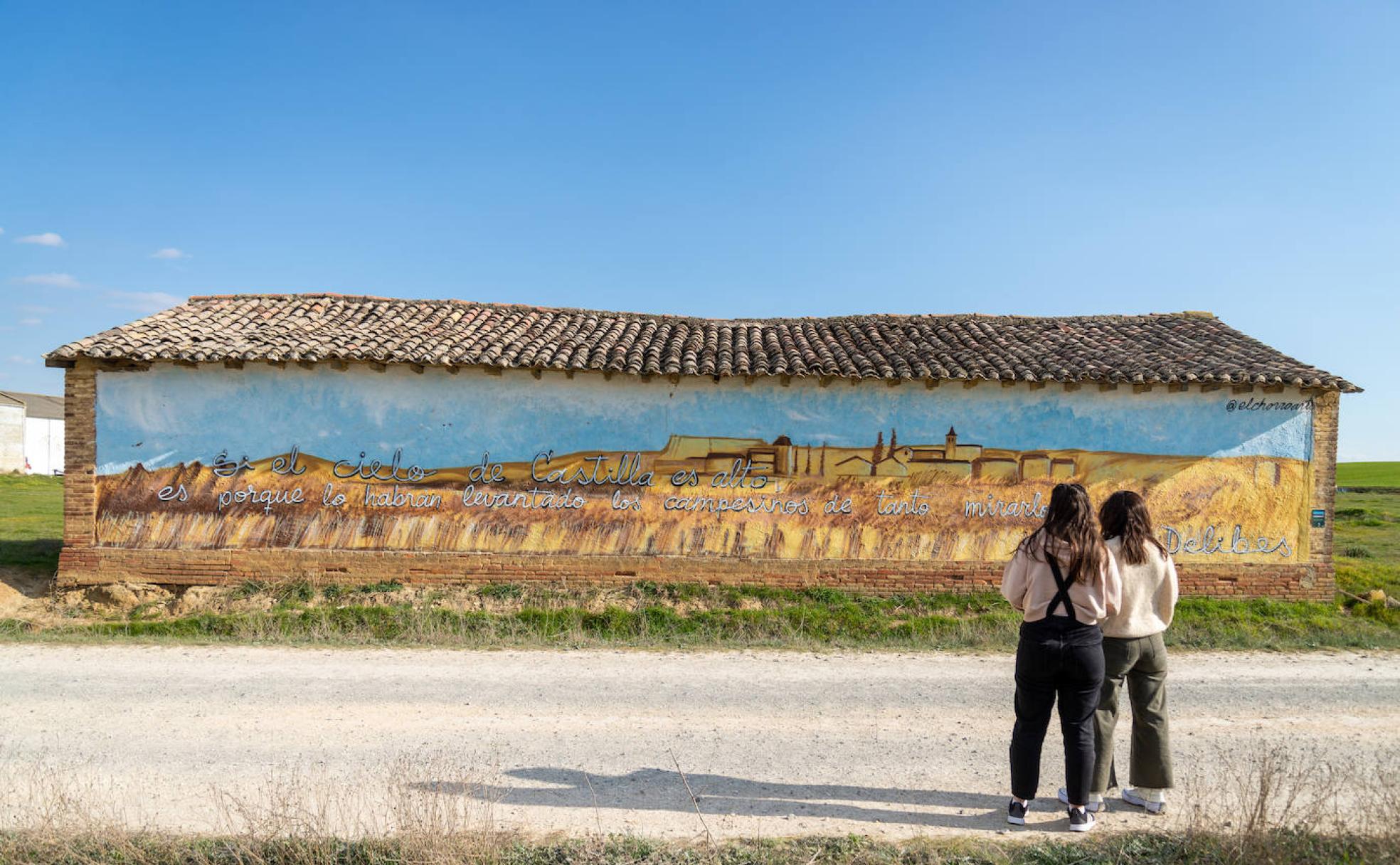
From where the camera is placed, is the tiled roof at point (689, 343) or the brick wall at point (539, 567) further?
the tiled roof at point (689, 343)

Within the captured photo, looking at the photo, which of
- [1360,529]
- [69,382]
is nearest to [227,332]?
[69,382]

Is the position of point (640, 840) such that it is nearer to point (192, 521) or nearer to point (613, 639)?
point (613, 639)

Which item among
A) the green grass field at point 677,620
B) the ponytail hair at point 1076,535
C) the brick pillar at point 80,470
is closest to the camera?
the ponytail hair at point 1076,535

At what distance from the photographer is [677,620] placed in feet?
35.9

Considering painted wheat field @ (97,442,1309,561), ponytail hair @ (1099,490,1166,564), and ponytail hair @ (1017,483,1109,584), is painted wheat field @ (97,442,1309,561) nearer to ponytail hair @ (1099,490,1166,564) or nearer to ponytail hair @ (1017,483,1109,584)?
ponytail hair @ (1099,490,1166,564)

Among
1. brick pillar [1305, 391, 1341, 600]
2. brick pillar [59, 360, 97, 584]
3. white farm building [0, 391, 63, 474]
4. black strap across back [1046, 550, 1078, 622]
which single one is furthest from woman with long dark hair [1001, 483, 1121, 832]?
white farm building [0, 391, 63, 474]

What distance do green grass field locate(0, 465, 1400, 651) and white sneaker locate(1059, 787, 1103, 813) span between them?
436cm

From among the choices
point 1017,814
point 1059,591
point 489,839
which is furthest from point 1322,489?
point 489,839

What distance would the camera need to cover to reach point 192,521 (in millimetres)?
11891

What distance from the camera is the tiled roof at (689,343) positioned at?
12008mm

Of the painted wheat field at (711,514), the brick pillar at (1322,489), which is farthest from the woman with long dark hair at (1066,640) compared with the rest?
the brick pillar at (1322,489)

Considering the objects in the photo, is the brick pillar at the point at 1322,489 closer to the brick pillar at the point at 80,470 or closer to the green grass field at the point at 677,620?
the green grass field at the point at 677,620

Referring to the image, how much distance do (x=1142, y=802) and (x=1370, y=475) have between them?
61.6 meters

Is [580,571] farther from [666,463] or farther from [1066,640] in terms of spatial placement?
[1066,640]
